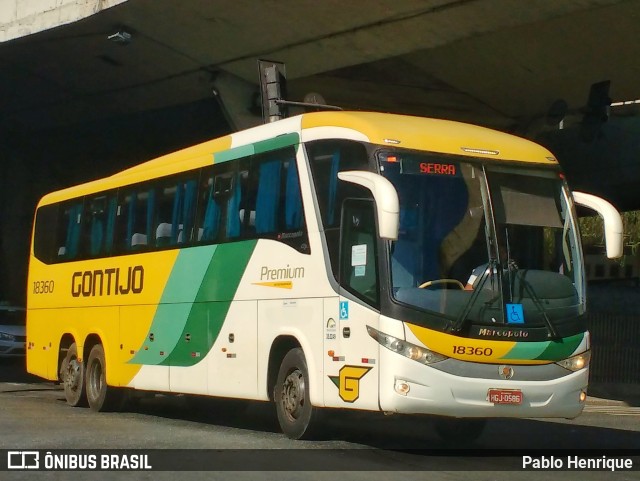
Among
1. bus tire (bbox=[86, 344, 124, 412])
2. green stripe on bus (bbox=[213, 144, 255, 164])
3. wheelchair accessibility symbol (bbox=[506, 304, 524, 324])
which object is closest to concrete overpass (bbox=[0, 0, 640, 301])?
green stripe on bus (bbox=[213, 144, 255, 164])

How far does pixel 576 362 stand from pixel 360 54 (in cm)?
1172

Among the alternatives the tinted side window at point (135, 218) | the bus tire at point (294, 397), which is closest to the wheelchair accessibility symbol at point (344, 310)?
the bus tire at point (294, 397)

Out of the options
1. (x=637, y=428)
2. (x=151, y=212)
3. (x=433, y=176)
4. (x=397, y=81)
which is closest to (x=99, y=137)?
(x=397, y=81)

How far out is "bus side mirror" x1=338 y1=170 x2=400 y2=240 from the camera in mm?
10805

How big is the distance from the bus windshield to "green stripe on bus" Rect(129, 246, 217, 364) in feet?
12.3

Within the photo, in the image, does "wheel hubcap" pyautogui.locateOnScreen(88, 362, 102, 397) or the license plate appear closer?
the license plate

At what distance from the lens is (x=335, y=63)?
2323cm

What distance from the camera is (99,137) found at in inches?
1436

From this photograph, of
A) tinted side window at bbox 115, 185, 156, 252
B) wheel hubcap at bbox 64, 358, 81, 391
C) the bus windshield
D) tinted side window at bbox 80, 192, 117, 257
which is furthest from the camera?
wheel hubcap at bbox 64, 358, 81, 391

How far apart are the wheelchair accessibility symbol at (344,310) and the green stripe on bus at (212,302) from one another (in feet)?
6.83

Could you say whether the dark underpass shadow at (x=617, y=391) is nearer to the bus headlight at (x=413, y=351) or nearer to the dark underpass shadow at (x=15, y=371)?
the dark underpass shadow at (x=15, y=371)

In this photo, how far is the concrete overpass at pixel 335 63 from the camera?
69.0 ft

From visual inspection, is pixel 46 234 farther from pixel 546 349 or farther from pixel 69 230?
pixel 546 349

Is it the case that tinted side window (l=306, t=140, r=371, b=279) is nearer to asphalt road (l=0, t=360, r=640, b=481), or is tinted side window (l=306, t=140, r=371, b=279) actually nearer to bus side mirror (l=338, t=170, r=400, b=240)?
bus side mirror (l=338, t=170, r=400, b=240)
